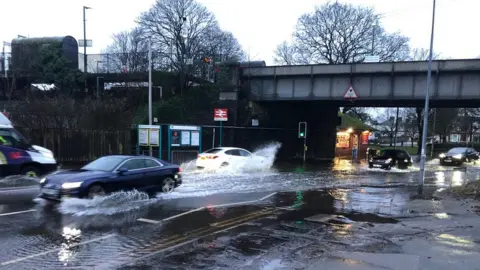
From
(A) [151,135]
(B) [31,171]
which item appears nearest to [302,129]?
(A) [151,135]

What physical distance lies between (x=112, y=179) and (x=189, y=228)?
3572mm

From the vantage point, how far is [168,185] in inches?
504

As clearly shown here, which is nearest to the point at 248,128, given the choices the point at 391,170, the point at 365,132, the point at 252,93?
the point at 252,93

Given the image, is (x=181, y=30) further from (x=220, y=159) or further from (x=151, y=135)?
(x=220, y=159)

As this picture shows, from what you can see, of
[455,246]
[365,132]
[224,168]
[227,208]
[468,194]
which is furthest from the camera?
[365,132]

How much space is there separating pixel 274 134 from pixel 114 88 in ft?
48.0

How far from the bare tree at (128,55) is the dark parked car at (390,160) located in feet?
71.1

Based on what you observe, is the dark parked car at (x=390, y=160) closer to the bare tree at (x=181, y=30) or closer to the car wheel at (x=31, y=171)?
the bare tree at (x=181, y=30)

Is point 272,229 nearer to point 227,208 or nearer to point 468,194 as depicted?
point 227,208

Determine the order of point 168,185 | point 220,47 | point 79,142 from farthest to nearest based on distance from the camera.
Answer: point 220,47 < point 79,142 < point 168,185

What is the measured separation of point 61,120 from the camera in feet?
76.4

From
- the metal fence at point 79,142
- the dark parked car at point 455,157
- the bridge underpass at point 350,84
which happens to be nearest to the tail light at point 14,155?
the metal fence at point 79,142

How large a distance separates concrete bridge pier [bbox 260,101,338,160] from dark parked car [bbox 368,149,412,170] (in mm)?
7968

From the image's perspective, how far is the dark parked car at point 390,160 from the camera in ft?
89.6
